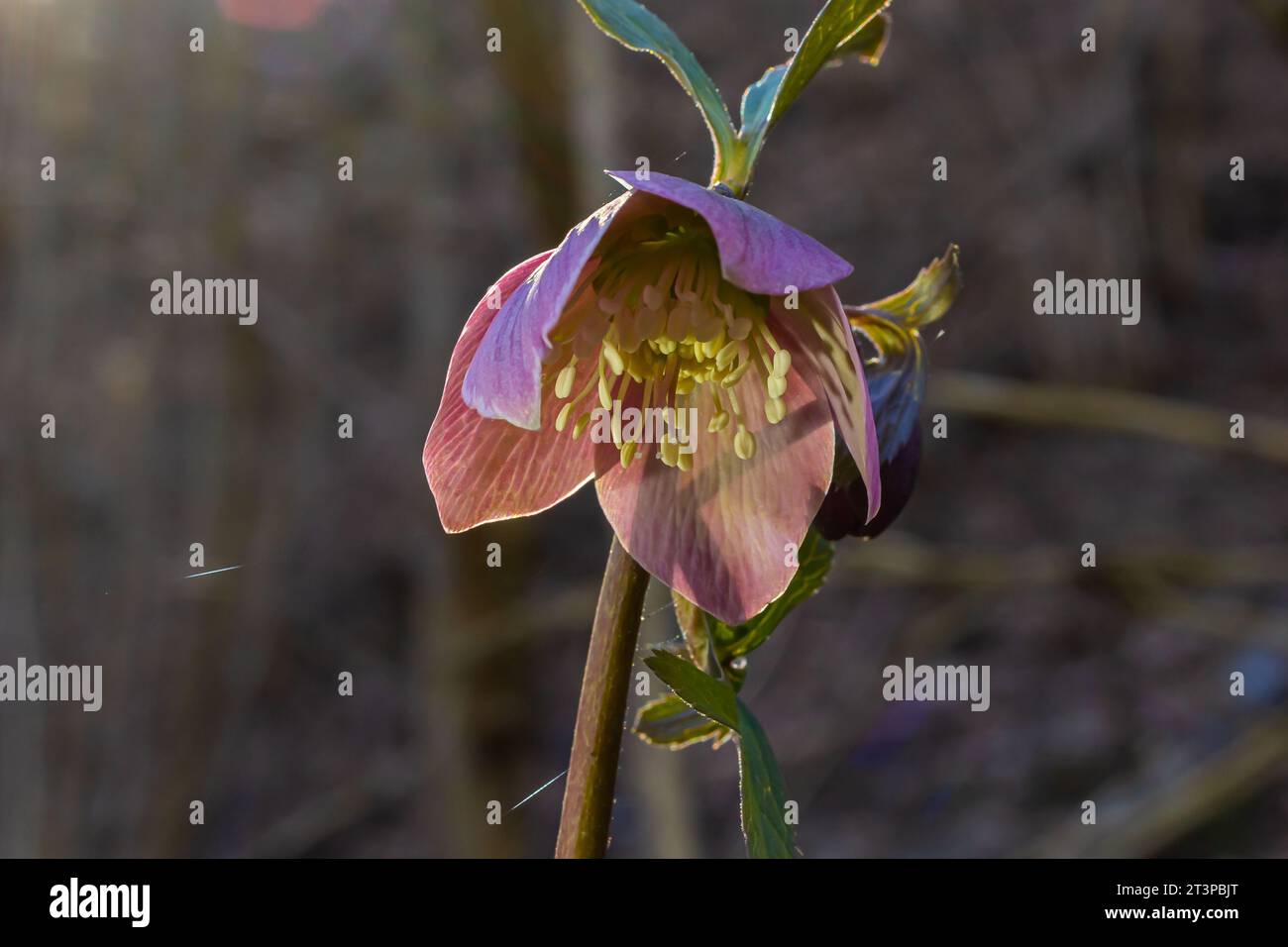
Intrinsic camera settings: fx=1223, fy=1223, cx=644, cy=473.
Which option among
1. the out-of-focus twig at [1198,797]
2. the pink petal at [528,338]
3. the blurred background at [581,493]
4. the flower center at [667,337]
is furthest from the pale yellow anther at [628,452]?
the out-of-focus twig at [1198,797]

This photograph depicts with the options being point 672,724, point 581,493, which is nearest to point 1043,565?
point 581,493

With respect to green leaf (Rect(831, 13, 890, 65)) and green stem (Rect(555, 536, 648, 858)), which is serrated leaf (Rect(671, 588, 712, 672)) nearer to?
green stem (Rect(555, 536, 648, 858))

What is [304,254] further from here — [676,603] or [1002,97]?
[676,603]

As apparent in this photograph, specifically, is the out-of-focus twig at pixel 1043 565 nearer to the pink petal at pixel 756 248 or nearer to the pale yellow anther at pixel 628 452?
the pale yellow anther at pixel 628 452

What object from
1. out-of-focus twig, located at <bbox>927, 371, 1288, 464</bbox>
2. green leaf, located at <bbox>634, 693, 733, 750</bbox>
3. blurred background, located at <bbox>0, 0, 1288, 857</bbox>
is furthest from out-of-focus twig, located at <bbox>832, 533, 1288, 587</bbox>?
green leaf, located at <bbox>634, 693, 733, 750</bbox>

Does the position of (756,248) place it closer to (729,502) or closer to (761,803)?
(729,502)
